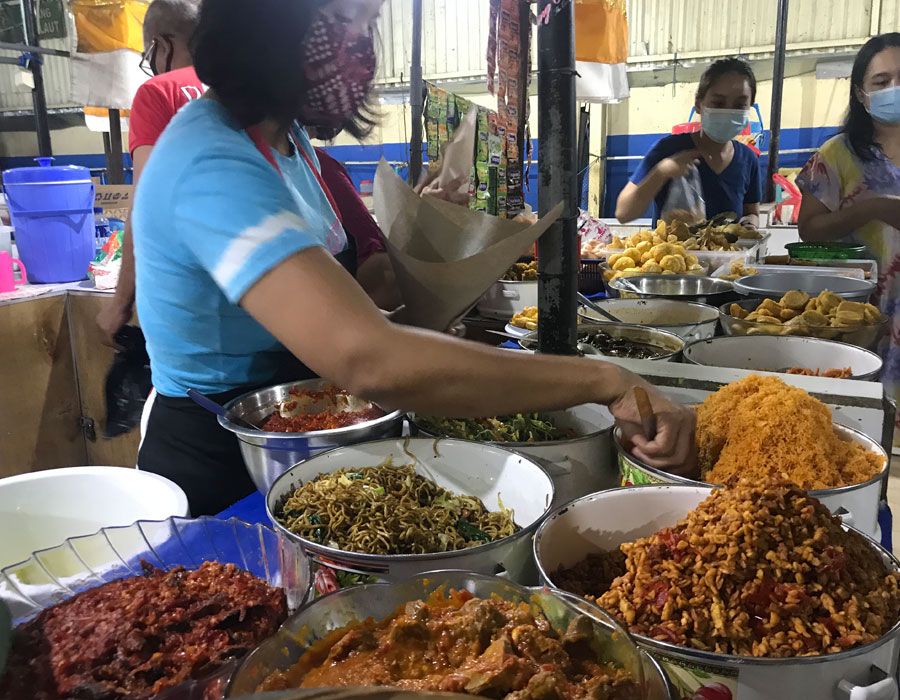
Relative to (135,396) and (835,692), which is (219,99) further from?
(135,396)

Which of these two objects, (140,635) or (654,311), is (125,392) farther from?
(140,635)

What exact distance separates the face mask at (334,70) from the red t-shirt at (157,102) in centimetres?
140

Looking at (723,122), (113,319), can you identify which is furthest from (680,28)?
(113,319)

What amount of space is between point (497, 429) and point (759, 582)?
70 centimetres

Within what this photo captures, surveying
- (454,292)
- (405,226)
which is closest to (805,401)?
(454,292)

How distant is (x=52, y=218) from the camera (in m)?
3.69

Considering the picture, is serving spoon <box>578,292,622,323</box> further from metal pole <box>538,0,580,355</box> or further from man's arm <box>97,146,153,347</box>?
man's arm <box>97,146,153,347</box>

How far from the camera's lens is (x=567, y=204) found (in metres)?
1.46

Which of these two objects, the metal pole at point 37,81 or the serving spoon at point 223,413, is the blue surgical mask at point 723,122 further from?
the metal pole at point 37,81

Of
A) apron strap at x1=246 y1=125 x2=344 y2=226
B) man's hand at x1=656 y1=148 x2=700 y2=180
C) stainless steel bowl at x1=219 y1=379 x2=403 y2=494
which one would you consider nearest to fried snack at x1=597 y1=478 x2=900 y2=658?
stainless steel bowl at x1=219 y1=379 x2=403 y2=494

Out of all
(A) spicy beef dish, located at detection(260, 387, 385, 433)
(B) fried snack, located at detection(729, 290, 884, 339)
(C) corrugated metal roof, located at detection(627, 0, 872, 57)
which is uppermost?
(C) corrugated metal roof, located at detection(627, 0, 872, 57)

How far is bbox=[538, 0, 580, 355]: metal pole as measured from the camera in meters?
1.38

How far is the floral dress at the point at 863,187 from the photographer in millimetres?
3766

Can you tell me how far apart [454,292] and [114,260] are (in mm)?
2741
